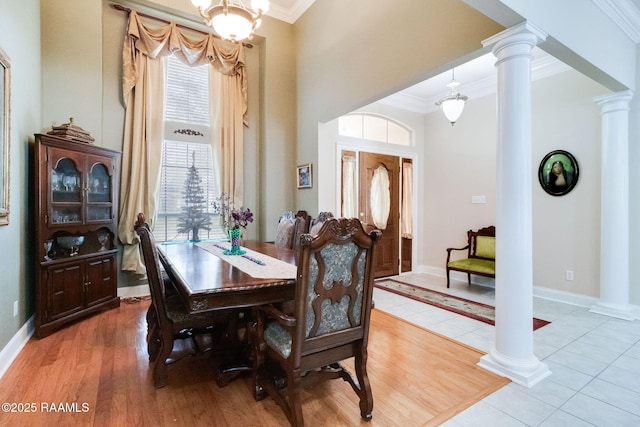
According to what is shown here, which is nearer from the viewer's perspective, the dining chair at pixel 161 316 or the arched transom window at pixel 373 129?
the dining chair at pixel 161 316

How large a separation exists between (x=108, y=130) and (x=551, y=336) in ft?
17.7

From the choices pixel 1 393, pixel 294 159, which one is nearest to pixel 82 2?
pixel 294 159

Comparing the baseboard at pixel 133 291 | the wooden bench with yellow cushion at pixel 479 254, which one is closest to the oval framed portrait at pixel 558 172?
the wooden bench with yellow cushion at pixel 479 254

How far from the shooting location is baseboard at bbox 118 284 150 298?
3939 millimetres

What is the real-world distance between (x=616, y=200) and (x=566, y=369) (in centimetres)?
215

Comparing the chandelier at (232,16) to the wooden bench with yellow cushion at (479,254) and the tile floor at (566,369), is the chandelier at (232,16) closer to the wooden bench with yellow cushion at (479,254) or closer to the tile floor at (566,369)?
the tile floor at (566,369)

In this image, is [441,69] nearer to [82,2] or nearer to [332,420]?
[332,420]

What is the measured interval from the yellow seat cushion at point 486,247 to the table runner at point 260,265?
3514 millimetres

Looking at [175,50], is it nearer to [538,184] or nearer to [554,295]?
[538,184]

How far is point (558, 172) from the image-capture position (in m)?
3.96

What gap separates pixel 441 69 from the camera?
105 inches

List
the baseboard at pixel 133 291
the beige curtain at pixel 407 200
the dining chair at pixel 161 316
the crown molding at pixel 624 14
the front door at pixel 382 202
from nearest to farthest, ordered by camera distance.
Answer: the dining chair at pixel 161 316, the crown molding at pixel 624 14, the baseboard at pixel 133 291, the front door at pixel 382 202, the beige curtain at pixel 407 200

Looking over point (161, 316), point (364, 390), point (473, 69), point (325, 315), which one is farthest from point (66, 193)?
point (473, 69)

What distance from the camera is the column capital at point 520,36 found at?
2.03m
